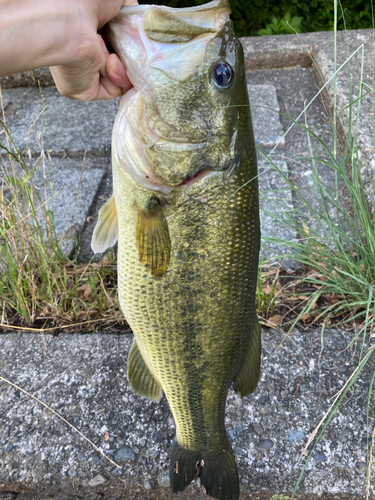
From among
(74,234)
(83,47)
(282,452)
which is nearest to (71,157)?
(74,234)

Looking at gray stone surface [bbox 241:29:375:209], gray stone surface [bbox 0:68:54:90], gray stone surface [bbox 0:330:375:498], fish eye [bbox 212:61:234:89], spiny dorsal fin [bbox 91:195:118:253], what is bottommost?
gray stone surface [bbox 0:330:375:498]

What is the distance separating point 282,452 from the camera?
5.66ft

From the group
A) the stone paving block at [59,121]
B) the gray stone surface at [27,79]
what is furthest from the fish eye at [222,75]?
the gray stone surface at [27,79]

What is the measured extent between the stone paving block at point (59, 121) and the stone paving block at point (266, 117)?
126 centimetres

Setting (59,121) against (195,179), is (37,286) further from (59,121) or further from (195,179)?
(59,121)

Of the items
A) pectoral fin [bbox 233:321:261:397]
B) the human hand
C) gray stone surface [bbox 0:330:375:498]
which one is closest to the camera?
the human hand

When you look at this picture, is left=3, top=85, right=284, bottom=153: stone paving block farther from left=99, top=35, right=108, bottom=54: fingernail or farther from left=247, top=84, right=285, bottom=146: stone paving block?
left=99, top=35, right=108, bottom=54: fingernail

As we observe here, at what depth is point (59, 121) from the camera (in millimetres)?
3576

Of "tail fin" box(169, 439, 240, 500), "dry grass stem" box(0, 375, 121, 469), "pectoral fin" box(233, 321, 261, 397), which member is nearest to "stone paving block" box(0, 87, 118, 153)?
"dry grass stem" box(0, 375, 121, 469)

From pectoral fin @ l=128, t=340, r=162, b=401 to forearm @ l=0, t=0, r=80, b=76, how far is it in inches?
41.9

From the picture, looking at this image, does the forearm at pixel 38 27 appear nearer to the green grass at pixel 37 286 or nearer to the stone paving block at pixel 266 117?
the green grass at pixel 37 286

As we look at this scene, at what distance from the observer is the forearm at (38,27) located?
4.06ft

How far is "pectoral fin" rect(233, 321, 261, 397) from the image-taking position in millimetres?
1484

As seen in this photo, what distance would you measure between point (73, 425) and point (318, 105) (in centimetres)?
333
